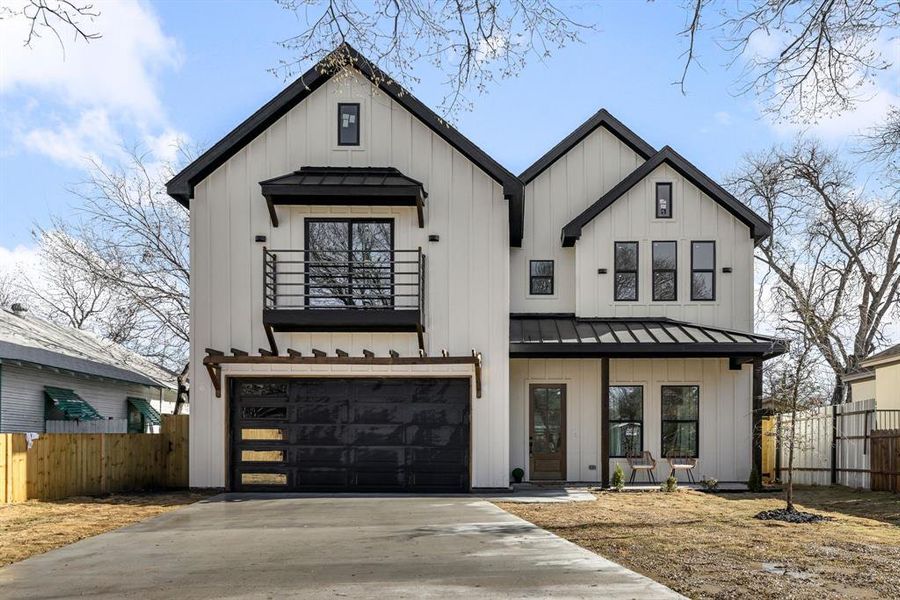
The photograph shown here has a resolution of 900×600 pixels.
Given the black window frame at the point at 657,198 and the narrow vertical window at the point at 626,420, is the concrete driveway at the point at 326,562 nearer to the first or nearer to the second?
the narrow vertical window at the point at 626,420

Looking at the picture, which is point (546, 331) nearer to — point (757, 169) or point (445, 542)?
point (445, 542)

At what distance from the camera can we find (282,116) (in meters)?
19.5

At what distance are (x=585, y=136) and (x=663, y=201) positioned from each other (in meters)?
2.85

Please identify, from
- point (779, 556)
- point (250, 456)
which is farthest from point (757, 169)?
point (779, 556)

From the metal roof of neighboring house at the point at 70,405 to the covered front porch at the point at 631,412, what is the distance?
10641 mm

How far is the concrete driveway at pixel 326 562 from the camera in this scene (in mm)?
8188

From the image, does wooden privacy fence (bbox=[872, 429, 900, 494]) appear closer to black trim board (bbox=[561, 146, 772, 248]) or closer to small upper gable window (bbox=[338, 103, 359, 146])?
black trim board (bbox=[561, 146, 772, 248])

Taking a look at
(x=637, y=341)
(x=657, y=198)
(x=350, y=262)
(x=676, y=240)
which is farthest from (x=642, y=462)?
(x=350, y=262)

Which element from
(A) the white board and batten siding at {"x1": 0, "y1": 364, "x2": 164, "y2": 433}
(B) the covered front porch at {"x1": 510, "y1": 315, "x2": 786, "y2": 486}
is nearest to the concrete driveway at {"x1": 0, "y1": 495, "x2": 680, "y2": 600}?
(B) the covered front porch at {"x1": 510, "y1": 315, "x2": 786, "y2": 486}

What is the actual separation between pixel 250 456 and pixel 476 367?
17.2ft

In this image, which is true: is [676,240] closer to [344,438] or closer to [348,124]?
[348,124]

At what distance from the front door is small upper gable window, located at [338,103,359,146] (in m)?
7.34

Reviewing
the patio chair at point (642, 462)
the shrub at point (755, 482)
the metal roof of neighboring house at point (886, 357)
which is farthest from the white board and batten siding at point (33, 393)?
the metal roof of neighboring house at point (886, 357)

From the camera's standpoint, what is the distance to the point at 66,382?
74.2ft
